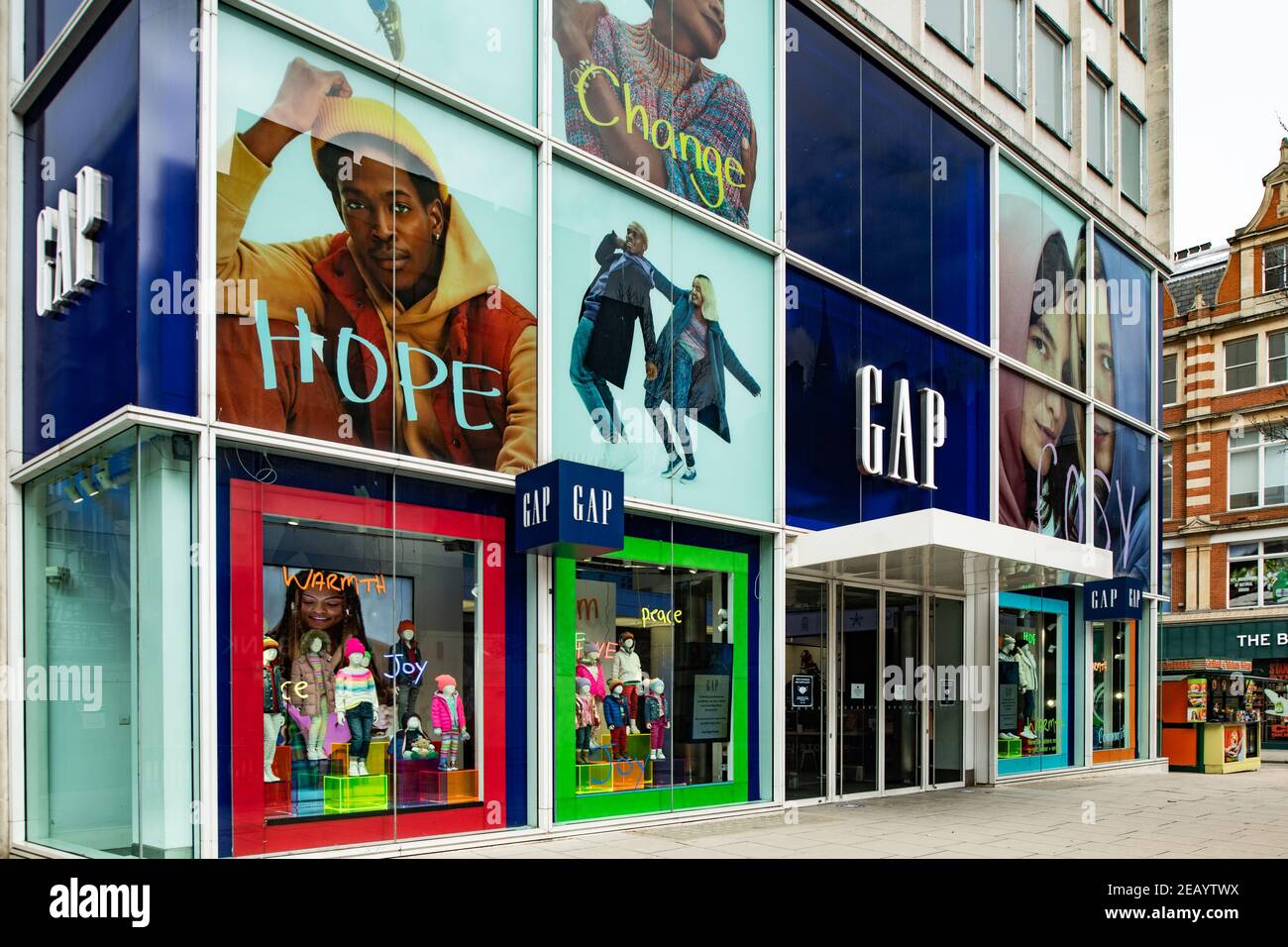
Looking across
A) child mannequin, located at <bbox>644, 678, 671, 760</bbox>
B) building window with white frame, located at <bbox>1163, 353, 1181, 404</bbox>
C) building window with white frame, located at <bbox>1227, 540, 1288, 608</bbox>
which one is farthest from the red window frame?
building window with white frame, located at <bbox>1163, 353, 1181, 404</bbox>

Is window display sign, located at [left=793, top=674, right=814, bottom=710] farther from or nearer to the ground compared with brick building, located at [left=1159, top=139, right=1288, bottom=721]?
nearer to the ground

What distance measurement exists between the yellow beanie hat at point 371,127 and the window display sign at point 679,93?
1.84 metres

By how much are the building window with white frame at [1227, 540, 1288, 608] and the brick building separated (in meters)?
0.03

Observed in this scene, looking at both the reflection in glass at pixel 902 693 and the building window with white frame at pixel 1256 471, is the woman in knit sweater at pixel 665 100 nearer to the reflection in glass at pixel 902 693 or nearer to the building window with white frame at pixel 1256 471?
the reflection in glass at pixel 902 693

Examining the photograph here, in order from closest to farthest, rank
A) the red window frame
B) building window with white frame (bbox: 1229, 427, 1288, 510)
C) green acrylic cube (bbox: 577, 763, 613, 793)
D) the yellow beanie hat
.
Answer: the red window frame, the yellow beanie hat, green acrylic cube (bbox: 577, 763, 613, 793), building window with white frame (bbox: 1229, 427, 1288, 510)

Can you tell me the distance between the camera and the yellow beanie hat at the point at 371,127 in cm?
1102

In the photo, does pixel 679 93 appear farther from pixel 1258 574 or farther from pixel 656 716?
pixel 1258 574

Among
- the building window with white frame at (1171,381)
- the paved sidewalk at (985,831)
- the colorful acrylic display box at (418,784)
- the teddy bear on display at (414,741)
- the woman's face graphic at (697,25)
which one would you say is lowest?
the paved sidewalk at (985,831)

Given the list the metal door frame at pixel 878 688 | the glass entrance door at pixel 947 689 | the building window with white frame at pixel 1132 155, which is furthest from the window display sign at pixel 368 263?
the building window with white frame at pixel 1132 155

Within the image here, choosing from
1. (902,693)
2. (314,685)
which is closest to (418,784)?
(314,685)

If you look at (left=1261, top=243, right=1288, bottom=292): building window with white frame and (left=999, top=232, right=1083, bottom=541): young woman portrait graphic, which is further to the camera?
(left=1261, top=243, right=1288, bottom=292): building window with white frame

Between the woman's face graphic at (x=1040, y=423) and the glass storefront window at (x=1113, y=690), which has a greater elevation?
the woman's face graphic at (x=1040, y=423)

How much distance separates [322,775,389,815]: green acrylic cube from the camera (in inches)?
413

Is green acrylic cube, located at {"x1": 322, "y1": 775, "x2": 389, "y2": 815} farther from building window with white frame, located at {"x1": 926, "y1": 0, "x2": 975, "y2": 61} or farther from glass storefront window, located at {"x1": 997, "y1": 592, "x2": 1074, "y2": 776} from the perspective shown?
building window with white frame, located at {"x1": 926, "y1": 0, "x2": 975, "y2": 61}
